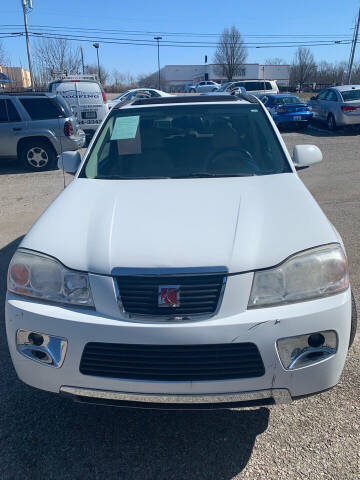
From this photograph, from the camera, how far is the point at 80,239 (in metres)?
2.32

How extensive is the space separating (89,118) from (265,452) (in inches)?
499

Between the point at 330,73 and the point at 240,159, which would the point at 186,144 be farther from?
the point at 330,73

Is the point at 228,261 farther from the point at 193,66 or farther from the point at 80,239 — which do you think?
the point at 193,66

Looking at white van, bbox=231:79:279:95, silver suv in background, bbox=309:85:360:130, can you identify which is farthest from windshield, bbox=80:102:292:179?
white van, bbox=231:79:279:95

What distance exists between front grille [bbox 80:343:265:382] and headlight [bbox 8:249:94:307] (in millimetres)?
266

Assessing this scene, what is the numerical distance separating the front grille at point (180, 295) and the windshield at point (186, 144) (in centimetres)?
139

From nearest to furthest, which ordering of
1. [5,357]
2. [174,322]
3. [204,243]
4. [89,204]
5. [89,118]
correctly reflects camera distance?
[174,322]
[204,243]
[89,204]
[5,357]
[89,118]

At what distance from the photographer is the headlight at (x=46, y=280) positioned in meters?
2.13

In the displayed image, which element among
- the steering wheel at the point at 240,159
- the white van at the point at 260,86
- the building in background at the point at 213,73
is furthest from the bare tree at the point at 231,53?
the steering wheel at the point at 240,159

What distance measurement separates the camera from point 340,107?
1477cm

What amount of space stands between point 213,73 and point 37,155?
7739cm

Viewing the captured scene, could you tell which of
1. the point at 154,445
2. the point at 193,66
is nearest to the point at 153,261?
the point at 154,445

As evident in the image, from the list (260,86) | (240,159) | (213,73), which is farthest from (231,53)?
(240,159)

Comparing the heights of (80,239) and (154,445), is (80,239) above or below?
above
